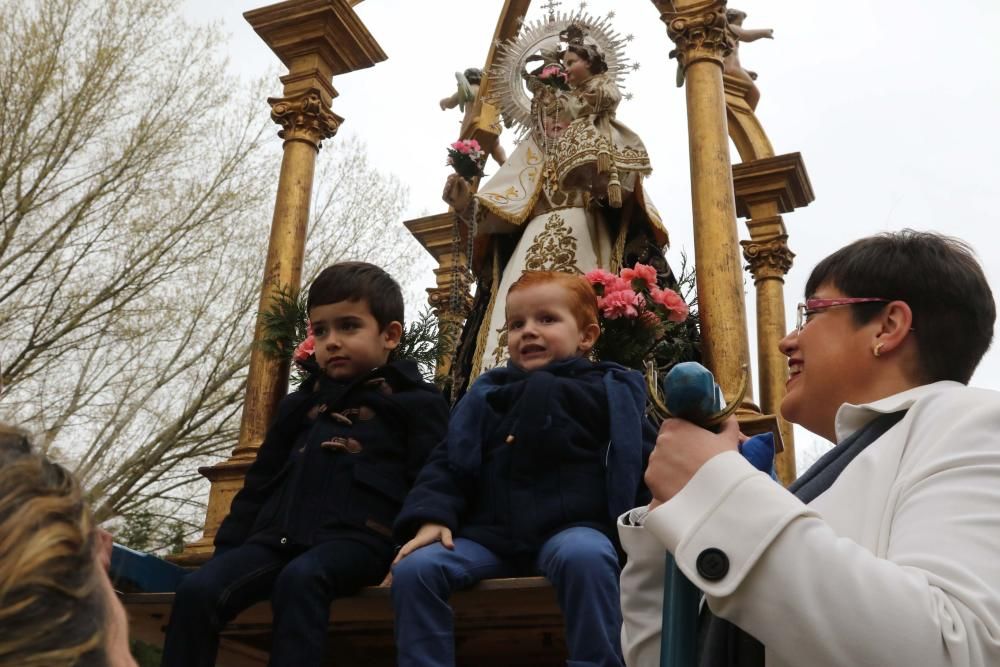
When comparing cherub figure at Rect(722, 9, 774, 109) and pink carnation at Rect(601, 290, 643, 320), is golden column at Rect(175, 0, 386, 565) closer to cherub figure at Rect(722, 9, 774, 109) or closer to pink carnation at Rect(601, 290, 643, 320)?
pink carnation at Rect(601, 290, 643, 320)

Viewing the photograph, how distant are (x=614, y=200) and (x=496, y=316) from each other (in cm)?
94

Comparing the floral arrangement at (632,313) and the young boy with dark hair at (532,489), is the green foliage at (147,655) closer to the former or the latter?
the floral arrangement at (632,313)

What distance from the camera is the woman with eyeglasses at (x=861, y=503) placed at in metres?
1.25

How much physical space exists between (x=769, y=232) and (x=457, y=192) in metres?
3.90

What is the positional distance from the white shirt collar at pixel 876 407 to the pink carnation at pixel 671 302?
3252mm

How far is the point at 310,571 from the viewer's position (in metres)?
3.34

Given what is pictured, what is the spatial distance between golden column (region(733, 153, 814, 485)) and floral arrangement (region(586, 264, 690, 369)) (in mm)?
3943

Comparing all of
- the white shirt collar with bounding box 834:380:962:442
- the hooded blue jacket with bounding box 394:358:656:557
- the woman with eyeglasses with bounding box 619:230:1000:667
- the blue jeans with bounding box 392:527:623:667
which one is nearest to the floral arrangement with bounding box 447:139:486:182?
the hooded blue jacket with bounding box 394:358:656:557

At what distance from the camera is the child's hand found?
330 cm

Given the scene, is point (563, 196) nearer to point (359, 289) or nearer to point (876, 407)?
point (359, 289)

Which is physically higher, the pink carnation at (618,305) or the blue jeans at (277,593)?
the pink carnation at (618,305)

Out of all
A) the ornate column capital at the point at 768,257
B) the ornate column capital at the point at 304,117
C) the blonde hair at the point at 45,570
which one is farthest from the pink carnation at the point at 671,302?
the ornate column capital at the point at 768,257

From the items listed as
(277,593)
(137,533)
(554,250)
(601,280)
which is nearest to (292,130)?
(554,250)

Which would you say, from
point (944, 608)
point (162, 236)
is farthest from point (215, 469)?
point (944, 608)
